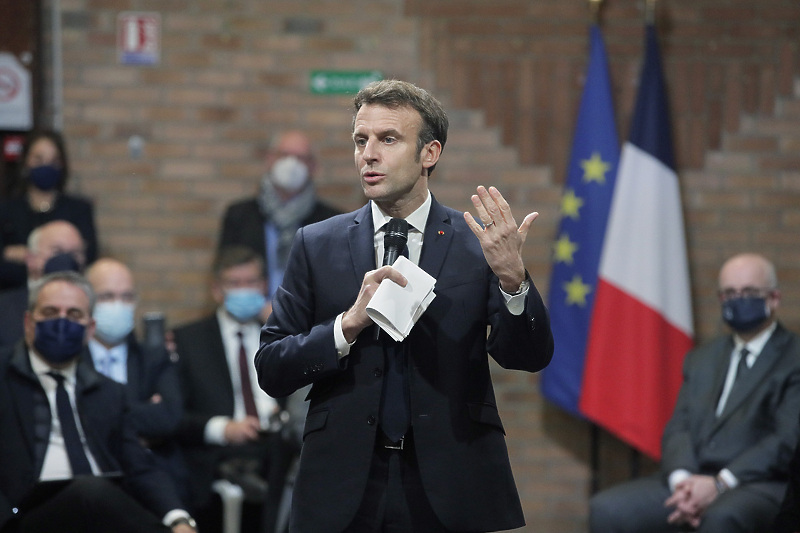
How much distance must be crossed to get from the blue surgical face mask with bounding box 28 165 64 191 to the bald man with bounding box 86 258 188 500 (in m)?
0.64

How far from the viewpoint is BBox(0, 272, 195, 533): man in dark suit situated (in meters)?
3.41

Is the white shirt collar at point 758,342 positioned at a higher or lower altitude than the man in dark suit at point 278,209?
lower

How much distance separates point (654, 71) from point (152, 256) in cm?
277

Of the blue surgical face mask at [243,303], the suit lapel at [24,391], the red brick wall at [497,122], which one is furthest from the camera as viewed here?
the red brick wall at [497,122]

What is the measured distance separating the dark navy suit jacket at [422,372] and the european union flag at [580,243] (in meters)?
3.19

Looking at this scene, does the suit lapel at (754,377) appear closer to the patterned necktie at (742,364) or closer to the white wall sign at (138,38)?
the patterned necktie at (742,364)

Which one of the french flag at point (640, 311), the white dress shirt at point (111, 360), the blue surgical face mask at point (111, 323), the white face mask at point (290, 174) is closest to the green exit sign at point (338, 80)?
the white face mask at point (290, 174)

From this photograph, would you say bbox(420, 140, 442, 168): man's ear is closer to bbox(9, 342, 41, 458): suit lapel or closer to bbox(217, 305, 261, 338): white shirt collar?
bbox(9, 342, 41, 458): suit lapel

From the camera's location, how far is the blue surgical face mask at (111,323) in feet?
15.0

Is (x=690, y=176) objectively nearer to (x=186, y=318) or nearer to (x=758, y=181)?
(x=758, y=181)

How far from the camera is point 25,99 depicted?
548 cm

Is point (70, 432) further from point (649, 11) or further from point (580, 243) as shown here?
point (649, 11)

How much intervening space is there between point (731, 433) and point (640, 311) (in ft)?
3.77

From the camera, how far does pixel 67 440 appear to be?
363cm
